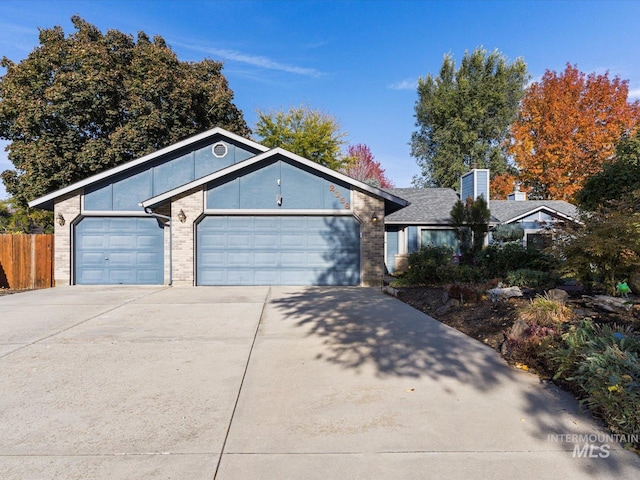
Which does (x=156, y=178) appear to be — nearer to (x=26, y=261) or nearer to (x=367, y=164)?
(x=26, y=261)

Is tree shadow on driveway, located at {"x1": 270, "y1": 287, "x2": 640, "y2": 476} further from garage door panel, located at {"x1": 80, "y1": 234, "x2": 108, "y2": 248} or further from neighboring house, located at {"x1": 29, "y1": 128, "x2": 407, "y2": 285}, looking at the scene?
garage door panel, located at {"x1": 80, "y1": 234, "x2": 108, "y2": 248}

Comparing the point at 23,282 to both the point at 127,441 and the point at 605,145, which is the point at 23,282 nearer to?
the point at 127,441

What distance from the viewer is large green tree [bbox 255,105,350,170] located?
26344 millimetres

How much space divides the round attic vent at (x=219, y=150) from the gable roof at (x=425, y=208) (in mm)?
7558

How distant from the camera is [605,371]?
336 centimetres

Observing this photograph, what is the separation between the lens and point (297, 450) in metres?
2.86

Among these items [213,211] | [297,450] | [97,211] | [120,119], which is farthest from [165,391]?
[120,119]

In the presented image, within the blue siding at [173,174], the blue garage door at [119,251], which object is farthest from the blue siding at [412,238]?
the blue garage door at [119,251]

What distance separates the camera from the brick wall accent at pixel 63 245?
13.1 metres

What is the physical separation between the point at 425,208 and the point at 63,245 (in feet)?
50.0

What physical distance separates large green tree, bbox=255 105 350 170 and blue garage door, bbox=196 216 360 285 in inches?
556

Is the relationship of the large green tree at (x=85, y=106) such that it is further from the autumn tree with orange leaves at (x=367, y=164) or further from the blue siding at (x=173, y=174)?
the autumn tree with orange leaves at (x=367, y=164)

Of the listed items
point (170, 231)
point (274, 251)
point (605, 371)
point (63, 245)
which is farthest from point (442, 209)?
point (63, 245)

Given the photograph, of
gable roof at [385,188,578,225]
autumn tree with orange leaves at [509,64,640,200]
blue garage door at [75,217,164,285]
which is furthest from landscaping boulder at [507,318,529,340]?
autumn tree with orange leaves at [509,64,640,200]
